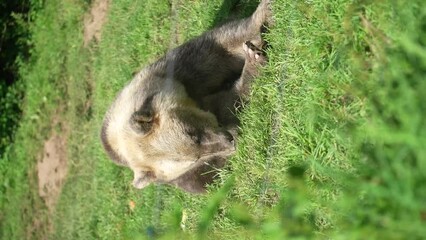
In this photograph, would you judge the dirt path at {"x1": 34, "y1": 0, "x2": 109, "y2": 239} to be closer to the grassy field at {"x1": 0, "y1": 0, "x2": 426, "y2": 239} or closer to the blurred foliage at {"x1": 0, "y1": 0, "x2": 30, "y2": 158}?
the grassy field at {"x1": 0, "y1": 0, "x2": 426, "y2": 239}

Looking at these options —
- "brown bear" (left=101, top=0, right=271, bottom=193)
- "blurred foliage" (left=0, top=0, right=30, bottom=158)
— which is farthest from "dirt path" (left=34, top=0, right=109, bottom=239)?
"brown bear" (left=101, top=0, right=271, bottom=193)

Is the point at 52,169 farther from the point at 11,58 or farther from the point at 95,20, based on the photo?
the point at 11,58

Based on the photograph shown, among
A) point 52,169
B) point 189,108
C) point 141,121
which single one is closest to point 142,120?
point 141,121

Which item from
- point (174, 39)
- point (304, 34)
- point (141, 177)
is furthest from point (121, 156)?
point (304, 34)

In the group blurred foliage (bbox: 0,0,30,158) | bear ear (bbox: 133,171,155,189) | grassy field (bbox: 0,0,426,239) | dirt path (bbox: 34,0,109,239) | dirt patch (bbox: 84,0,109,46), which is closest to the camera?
grassy field (bbox: 0,0,426,239)

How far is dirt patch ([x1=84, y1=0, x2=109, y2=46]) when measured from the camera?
373 inches

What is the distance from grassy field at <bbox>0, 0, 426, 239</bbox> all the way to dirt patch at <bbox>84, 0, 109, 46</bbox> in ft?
0.56

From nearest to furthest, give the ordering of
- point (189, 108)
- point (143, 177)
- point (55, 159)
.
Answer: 1. point (189, 108)
2. point (143, 177)
3. point (55, 159)

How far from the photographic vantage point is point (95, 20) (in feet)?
31.7

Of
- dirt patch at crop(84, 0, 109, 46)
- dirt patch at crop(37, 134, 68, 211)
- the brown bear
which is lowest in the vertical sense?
dirt patch at crop(37, 134, 68, 211)

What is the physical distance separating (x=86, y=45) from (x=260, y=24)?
16.0 ft

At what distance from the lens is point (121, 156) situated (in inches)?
250

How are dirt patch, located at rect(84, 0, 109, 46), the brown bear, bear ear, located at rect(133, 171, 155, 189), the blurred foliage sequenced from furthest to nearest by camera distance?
the blurred foliage < dirt patch, located at rect(84, 0, 109, 46) < bear ear, located at rect(133, 171, 155, 189) < the brown bear

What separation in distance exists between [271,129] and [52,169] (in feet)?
19.8
